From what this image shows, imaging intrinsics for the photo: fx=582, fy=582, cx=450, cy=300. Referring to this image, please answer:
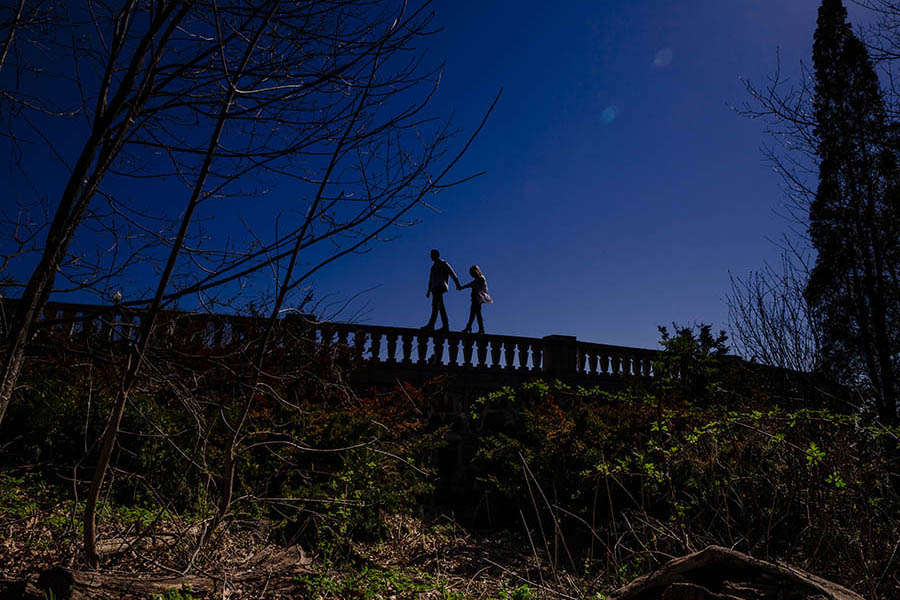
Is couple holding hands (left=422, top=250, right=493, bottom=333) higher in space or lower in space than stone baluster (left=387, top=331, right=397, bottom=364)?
higher

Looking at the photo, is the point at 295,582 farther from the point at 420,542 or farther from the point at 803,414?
the point at 803,414

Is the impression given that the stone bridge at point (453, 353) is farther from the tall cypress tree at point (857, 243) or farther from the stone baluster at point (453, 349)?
the tall cypress tree at point (857, 243)

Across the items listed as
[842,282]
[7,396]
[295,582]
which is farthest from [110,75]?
[842,282]

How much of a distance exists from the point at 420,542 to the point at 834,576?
501cm

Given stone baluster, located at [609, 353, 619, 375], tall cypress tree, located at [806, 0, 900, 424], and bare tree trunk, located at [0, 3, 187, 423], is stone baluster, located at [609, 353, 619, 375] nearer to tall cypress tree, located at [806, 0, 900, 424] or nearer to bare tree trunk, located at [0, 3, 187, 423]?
tall cypress tree, located at [806, 0, 900, 424]

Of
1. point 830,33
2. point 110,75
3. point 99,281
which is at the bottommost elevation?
point 99,281

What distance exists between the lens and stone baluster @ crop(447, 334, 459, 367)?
11695 mm

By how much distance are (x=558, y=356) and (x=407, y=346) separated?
11.2ft

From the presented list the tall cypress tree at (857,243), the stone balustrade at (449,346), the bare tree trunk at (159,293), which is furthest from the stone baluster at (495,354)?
the bare tree trunk at (159,293)

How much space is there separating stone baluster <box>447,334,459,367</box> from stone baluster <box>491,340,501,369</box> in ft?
2.63

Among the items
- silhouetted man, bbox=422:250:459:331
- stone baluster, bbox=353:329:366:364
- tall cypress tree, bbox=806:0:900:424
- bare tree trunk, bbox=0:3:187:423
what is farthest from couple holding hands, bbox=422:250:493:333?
bare tree trunk, bbox=0:3:187:423

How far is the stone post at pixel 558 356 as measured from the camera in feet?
41.3

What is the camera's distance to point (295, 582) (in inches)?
171

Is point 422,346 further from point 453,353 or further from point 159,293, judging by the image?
point 159,293
